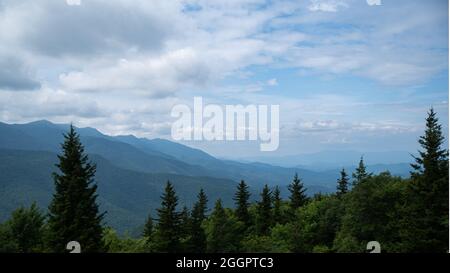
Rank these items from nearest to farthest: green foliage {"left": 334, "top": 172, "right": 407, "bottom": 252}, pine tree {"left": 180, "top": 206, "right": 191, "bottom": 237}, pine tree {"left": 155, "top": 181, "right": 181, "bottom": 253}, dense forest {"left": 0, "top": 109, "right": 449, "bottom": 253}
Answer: dense forest {"left": 0, "top": 109, "right": 449, "bottom": 253}, green foliage {"left": 334, "top": 172, "right": 407, "bottom": 252}, pine tree {"left": 155, "top": 181, "right": 181, "bottom": 253}, pine tree {"left": 180, "top": 206, "right": 191, "bottom": 237}

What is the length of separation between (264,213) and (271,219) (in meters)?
1.15

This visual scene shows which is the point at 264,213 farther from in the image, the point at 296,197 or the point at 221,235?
the point at 221,235

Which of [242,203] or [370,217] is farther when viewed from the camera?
[242,203]

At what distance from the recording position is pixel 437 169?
54.1ft

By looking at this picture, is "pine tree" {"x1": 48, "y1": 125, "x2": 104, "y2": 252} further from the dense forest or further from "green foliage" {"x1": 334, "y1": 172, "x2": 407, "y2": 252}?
"green foliage" {"x1": 334, "y1": 172, "x2": 407, "y2": 252}

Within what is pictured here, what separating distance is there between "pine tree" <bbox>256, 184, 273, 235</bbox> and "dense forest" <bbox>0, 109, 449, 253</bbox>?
0.40 feet

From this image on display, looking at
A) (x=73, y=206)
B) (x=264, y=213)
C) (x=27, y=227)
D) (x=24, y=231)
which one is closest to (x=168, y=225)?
(x=27, y=227)

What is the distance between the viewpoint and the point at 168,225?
29.2 metres

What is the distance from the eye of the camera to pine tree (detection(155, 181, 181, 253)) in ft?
92.6

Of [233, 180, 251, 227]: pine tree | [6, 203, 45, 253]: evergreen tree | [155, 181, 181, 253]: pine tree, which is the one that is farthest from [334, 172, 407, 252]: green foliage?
[233, 180, 251, 227]: pine tree

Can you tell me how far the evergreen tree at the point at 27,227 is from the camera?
2011 centimetres
